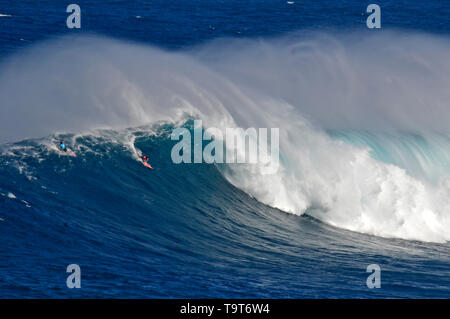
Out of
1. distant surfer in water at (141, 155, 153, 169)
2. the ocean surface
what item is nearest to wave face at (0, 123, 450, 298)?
the ocean surface

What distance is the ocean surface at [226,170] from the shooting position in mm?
19703

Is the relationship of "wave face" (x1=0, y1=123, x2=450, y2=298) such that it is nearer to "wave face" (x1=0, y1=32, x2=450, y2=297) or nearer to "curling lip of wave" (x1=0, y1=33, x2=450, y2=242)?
"wave face" (x1=0, y1=32, x2=450, y2=297)

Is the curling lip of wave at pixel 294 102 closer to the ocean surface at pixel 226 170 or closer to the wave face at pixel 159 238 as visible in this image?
the ocean surface at pixel 226 170

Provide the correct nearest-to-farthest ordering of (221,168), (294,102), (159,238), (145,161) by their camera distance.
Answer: (159,238)
(145,161)
(221,168)
(294,102)

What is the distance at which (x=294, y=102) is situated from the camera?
1351 inches

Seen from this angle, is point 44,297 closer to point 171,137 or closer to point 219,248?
point 219,248

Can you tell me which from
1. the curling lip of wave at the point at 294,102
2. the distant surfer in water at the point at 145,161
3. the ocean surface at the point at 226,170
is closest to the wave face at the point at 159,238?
the ocean surface at the point at 226,170

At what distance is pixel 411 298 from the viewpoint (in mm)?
18750

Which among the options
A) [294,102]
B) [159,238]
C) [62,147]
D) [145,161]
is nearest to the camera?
[159,238]

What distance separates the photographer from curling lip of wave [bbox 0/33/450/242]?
27.0 metres

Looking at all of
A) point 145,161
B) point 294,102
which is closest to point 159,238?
point 145,161

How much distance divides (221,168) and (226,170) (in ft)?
0.82

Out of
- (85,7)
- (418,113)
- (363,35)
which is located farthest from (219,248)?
(85,7)

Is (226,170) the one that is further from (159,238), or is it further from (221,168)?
(159,238)
